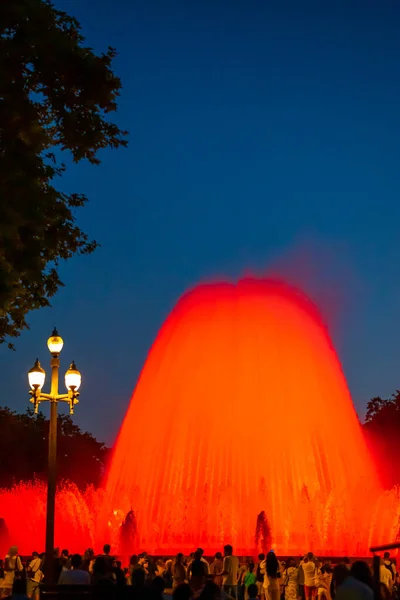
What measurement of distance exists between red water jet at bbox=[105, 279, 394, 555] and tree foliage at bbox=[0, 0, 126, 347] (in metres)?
25.3

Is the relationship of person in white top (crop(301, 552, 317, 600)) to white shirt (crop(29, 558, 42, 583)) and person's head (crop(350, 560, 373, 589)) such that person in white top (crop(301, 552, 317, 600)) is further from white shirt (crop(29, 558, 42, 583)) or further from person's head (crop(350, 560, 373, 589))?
person's head (crop(350, 560, 373, 589))

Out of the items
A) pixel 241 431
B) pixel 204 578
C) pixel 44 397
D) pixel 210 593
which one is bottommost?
pixel 210 593

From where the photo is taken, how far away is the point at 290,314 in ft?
149

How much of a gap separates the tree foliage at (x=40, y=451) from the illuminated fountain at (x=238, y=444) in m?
21.3

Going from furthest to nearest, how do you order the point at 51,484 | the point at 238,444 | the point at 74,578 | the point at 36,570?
the point at 238,444 < the point at 36,570 < the point at 51,484 < the point at 74,578

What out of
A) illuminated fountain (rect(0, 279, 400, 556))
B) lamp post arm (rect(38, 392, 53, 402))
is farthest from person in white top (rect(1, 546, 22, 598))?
illuminated fountain (rect(0, 279, 400, 556))

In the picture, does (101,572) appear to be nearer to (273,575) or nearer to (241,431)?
(273,575)

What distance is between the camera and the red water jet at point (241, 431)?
126 feet

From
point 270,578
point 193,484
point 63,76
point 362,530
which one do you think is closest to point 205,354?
point 193,484

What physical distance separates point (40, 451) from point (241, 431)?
3257 centimetres

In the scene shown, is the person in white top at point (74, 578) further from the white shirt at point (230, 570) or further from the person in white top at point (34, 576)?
the person in white top at point (34, 576)

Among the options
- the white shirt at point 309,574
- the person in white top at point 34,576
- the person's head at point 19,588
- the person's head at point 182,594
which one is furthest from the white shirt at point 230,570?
the person's head at point 182,594

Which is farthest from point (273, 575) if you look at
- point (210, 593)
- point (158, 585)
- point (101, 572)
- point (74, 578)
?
point (210, 593)

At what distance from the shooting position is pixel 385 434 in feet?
220
